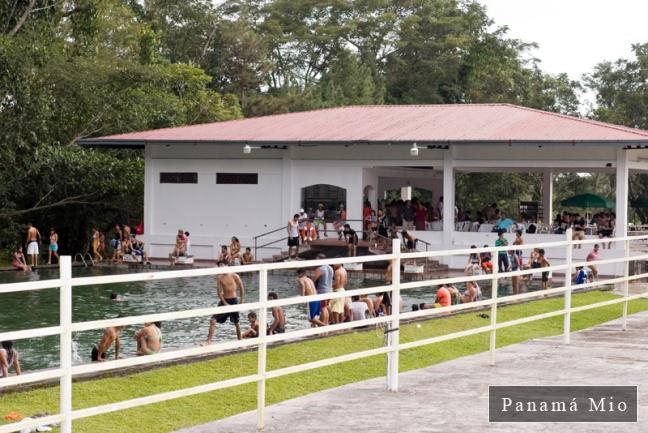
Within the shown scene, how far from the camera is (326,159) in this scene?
37312 millimetres

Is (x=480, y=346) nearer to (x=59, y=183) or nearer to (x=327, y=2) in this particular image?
(x=59, y=183)

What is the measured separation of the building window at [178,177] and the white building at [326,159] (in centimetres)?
4

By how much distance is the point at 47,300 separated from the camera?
2473cm

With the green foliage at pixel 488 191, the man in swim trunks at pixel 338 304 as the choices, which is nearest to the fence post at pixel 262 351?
the man in swim trunks at pixel 338 304

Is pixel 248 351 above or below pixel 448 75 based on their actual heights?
below

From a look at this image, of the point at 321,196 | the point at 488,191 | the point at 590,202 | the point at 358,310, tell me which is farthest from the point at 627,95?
the point at 358,310

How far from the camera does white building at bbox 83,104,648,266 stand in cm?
3416

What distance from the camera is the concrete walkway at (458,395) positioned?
7934 millimetres

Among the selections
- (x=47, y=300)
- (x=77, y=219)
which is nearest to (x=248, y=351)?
(x=47, y=300)

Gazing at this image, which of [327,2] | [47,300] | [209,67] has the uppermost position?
[327,2]

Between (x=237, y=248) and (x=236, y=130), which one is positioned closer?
(x=237, y=248)

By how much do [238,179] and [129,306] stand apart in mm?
14661

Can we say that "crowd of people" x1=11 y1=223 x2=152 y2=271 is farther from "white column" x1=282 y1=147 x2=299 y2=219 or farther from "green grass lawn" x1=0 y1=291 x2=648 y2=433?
"green grass lawn" x1=0 y1=291 x2=648 y2=433

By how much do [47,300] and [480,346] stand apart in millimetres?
13072
